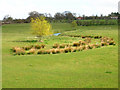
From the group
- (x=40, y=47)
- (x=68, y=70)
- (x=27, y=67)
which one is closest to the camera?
(x=68, y=70)

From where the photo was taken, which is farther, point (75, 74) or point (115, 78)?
point (75, 74)

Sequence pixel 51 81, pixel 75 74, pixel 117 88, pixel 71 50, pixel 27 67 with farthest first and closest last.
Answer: pixel 71 50, pixel 27 67, pixel 75 74, pixel 51 81, pixel 117 88

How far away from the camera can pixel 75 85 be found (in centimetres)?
1001

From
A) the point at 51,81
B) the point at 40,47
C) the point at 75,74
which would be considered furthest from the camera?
the point at 40,47

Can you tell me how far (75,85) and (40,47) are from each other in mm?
18022

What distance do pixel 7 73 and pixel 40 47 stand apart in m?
15.1

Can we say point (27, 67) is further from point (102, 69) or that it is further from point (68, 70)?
point (102, 69)

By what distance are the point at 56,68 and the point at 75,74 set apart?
2.29 metres

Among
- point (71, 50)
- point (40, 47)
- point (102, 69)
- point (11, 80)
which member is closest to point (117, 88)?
point (102, 69)

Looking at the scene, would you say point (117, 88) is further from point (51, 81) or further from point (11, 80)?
point (11, 80)

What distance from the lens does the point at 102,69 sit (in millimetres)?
13656

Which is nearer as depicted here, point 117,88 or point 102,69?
point 117,88

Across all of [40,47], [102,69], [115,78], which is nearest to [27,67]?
[102,69]

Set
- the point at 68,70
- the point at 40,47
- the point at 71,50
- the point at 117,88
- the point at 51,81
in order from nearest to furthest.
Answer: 1. the point at 117,88
2. the point at 51,81
3. the point at 68,70
4. the point at 71,50
5. the point at 40,47
